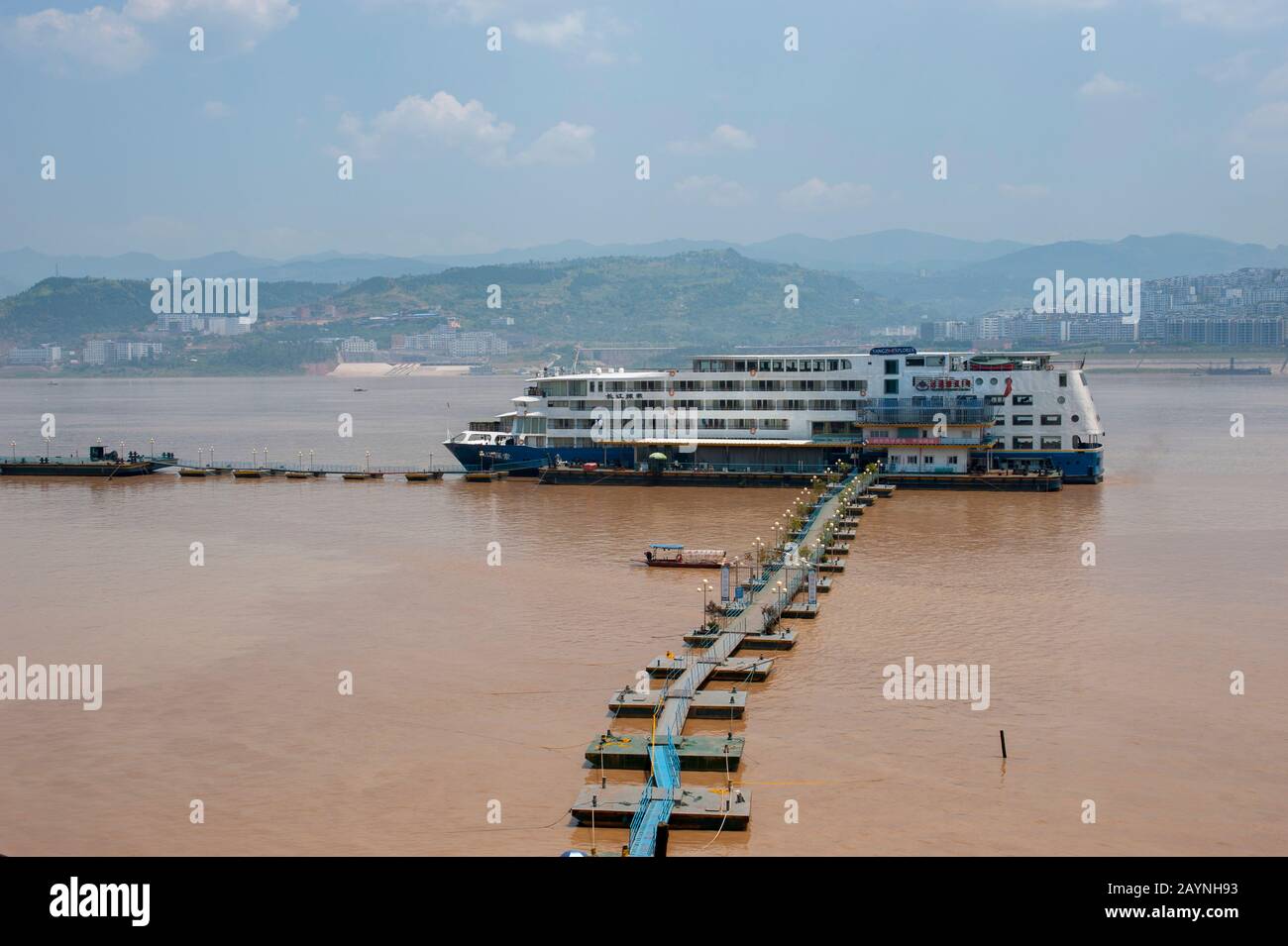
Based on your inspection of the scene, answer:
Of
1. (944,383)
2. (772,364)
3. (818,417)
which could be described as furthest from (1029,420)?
(772,364)

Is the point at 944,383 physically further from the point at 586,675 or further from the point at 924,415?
the point at 586,675

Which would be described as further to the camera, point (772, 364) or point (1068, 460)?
point (772, 364)

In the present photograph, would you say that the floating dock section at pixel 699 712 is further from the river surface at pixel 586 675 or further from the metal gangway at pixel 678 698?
the river surface at pixel 586 675

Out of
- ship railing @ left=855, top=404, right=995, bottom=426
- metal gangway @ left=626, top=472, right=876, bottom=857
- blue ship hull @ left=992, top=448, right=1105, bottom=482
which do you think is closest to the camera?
metal gangway @ left=626, top=472, right=876, bottom=857

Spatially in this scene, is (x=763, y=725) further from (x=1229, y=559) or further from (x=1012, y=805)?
(x=1229, y=559)

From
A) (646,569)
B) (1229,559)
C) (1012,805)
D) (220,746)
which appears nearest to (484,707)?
(220,746)

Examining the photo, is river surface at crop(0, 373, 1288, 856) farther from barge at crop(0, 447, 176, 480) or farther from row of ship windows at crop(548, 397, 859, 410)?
barge at crop(0, 447, 176, 480)

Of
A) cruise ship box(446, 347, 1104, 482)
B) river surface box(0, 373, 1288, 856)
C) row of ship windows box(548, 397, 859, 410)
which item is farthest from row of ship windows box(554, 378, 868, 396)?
river surface box(0, 373, 1288, 856)
